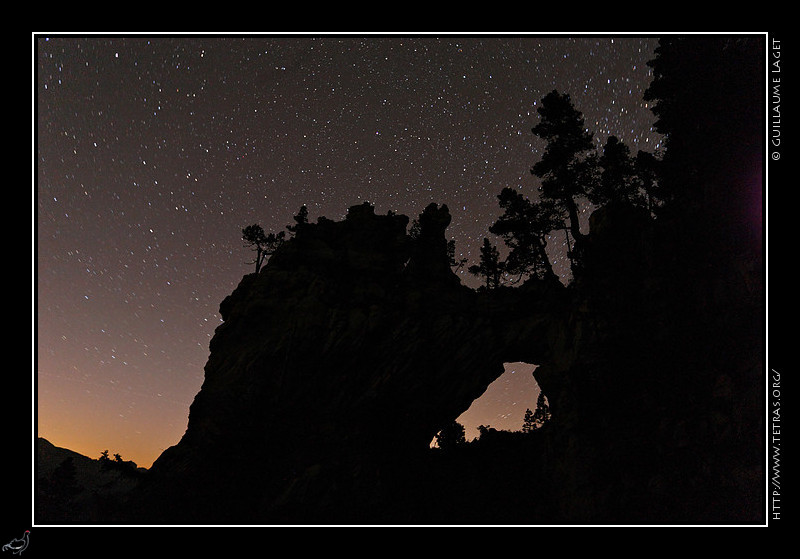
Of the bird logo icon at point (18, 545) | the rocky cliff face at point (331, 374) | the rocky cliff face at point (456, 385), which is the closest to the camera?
the bird logo icon at point (18, 545)

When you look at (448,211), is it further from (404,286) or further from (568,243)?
(568,243)

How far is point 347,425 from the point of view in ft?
89.0

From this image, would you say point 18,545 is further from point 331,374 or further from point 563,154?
point 563,154

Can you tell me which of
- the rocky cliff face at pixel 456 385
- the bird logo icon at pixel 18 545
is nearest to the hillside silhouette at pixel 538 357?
the rocky cliff face at pixel 456 385

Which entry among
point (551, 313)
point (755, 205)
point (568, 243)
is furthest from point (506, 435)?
point (755, 205)

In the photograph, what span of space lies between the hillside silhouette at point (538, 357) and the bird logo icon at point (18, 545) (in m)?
18.1

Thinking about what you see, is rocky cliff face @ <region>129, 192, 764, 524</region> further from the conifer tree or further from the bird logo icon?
the bird logo icon

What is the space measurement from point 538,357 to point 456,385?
6.15 metres

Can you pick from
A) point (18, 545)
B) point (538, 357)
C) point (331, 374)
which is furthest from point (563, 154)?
point (18, 545)

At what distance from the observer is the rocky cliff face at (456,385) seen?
59.6 feet

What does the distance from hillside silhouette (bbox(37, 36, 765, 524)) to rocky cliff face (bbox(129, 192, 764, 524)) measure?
0.11 m

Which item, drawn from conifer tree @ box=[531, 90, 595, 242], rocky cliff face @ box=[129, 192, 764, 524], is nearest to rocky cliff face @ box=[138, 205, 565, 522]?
rocky cliff face @ box=[129, 192, 764, 524]

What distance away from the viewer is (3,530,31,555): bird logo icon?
23.6ft

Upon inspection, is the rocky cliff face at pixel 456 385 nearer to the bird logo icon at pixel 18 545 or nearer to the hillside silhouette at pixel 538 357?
the hillside silhouette at pixel 538 357
